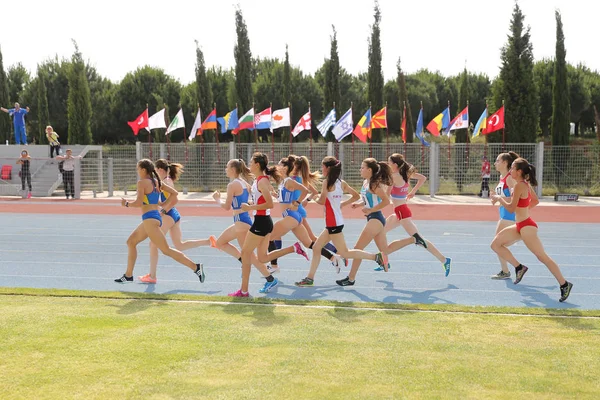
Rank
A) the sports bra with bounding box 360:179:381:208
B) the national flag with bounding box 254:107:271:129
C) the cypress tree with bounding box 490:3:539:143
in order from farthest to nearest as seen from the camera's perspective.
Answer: the cypress tree with bounding box 490:3:539:143
the national flag with bounding box 254:107:271:129
the sports bra with bounding box 360:179:381:208

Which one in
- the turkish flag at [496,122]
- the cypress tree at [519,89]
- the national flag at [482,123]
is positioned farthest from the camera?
the cypress tree at [519,89]

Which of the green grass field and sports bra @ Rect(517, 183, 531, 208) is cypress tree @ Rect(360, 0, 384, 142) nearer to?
sports bra @ Rect(517, 183, 531, 208)

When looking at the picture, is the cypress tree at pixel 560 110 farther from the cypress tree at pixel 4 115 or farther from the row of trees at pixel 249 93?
the cypress tree at pixel 4 115

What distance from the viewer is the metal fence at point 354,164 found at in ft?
88.9

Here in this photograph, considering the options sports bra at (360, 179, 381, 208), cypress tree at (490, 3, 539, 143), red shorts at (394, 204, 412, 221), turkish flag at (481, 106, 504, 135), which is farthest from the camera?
cypress tree at (490, 3, 539, 143)

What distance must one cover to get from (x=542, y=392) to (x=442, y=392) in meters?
0.71

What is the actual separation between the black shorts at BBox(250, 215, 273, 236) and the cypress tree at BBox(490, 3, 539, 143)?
26.2 meters

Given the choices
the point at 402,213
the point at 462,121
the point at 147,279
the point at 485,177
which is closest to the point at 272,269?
the point at 147,279

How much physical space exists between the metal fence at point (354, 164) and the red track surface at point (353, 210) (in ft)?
10.2

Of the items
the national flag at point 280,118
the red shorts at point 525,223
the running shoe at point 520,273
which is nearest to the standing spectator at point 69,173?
the national flag at point 280,118

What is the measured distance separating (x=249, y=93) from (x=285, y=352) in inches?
1265

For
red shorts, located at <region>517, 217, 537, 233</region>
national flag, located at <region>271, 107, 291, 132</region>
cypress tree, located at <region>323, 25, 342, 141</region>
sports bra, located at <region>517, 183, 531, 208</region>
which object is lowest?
red shorts, located at <region>517, 217, 537, 233</region>

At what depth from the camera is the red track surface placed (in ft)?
65.3

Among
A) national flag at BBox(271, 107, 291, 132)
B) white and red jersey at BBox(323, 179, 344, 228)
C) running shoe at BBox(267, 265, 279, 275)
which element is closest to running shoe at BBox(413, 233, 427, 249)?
white and red jersey at BBox(323, 179, 344, 228)
